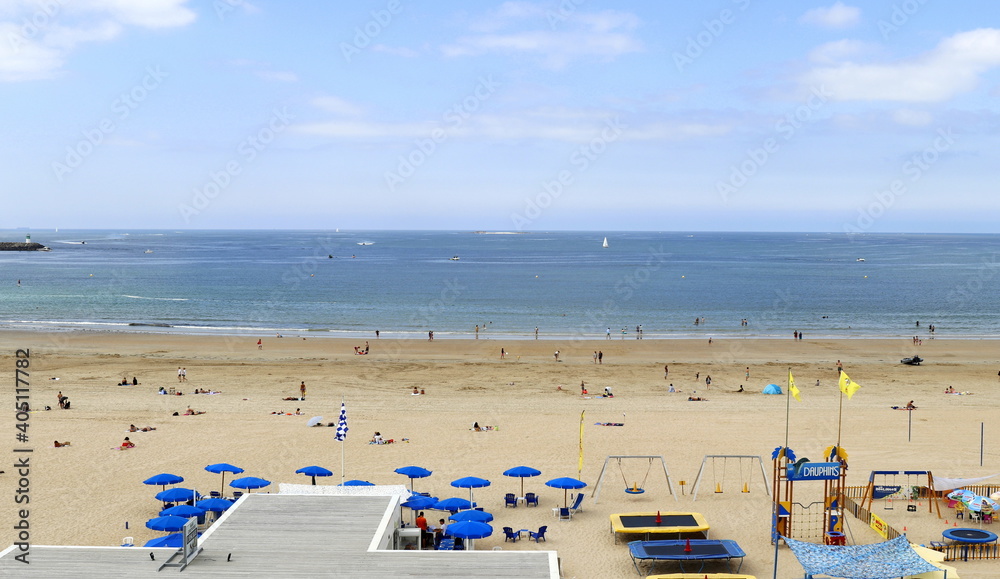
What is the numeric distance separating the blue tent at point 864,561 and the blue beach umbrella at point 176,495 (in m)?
14.0

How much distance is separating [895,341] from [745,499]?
42.5m

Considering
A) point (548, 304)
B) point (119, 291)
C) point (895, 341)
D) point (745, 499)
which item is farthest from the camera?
point (119, 291)

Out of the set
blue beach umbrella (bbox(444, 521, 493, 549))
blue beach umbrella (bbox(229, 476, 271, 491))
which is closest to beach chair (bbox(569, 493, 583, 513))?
blue beach umbrella (bbox(444, 521, 493, 549))

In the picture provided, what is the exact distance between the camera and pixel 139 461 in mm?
24516

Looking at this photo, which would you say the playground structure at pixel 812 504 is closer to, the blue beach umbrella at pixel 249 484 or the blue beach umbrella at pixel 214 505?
the blue beach umbrella at pixel 249 484

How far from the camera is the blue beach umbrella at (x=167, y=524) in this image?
57.0 feet

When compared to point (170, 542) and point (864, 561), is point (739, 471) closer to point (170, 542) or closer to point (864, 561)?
point (864, 561)

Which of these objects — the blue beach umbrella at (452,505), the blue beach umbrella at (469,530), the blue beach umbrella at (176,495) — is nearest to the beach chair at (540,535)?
the blue beach umbrella at (469,530)

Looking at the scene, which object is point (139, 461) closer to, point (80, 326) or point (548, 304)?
point (80, 326)

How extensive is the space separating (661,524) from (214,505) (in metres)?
10.7

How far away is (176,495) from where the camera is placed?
19531 mm

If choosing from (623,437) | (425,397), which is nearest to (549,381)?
(425,397)

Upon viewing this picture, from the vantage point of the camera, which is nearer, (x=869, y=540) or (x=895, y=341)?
(x=869, y=540)

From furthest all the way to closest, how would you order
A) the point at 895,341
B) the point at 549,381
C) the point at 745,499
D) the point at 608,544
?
the point at 895,341 → the point at 549,381 → the point at 745,499 → the point at 608,544
